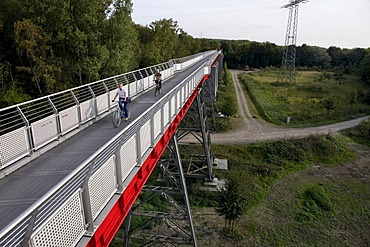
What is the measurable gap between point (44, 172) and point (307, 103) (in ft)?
149

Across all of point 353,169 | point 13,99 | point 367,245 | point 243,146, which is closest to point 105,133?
point 13,99

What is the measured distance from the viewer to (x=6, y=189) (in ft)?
19.7

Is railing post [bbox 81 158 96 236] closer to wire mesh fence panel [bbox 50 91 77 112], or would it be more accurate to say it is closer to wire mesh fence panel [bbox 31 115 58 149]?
wire mesh fence panel [bbox 31 115 58 149]

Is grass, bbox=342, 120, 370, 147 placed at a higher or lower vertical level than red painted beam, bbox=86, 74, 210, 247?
lower

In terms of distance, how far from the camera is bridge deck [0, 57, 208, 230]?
539 cm

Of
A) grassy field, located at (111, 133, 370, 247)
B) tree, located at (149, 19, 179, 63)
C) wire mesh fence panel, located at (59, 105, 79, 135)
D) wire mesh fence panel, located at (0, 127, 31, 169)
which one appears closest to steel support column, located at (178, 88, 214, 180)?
grassy field, located at (111, 133, 370, 247)

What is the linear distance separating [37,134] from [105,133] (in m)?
2.33

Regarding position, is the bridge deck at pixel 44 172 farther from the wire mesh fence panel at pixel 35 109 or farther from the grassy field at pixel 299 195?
the grassy field at pixel 299 195

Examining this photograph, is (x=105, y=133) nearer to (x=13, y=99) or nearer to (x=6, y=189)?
(x=6, y=189)

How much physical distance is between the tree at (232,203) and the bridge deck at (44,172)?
29.3ft

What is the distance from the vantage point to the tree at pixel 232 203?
16.5 m

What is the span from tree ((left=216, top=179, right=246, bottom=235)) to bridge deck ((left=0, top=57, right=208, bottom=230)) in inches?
352

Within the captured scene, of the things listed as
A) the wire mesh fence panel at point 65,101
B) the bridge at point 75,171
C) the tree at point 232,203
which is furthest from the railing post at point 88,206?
the tree at point 232,203

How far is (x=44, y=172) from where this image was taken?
6789 mm
